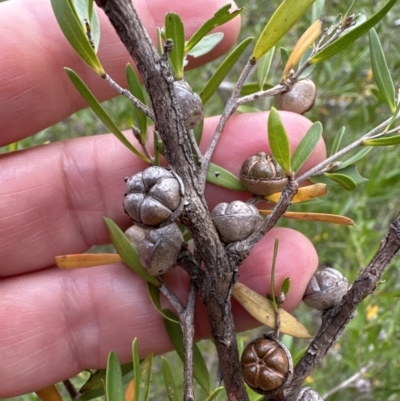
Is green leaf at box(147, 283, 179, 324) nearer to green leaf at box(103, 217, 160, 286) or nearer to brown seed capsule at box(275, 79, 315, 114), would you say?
green leaf at box(103, 217, 160, 286)

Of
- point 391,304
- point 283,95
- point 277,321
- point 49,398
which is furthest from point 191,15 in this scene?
point 391,304

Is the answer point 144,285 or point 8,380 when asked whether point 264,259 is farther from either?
point 8,380

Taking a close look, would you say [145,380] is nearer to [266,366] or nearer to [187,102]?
[266,366]

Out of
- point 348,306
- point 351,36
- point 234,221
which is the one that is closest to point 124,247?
point 234,221

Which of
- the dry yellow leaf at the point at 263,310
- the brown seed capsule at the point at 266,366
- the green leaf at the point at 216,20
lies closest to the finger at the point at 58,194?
the green leaf at the point at 216,20

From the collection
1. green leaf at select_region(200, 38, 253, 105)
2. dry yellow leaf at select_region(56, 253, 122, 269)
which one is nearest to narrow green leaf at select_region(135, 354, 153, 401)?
dry yellow leaf at select_region(56, 253, 122, 269)
